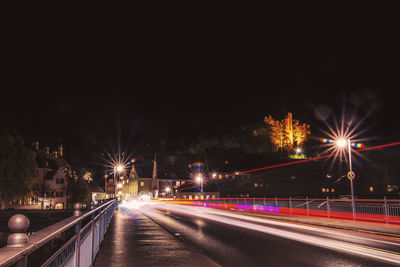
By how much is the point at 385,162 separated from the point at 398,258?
54.4 m

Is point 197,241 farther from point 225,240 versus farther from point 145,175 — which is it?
point 145,175

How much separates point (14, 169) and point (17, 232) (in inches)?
2059

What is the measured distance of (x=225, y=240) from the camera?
12570mm

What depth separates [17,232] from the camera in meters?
2.44

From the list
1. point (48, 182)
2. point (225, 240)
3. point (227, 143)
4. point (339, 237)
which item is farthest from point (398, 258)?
point (227, 143)

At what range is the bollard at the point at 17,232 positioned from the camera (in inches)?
92.4

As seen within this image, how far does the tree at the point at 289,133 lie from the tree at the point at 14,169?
53.4m

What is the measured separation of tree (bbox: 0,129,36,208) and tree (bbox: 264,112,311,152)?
175ft

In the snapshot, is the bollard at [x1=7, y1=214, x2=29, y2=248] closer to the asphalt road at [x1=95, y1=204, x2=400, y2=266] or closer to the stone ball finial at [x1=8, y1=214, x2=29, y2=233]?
the stone ball finial at [x1=8, y1=214, x2=29, y2=233]

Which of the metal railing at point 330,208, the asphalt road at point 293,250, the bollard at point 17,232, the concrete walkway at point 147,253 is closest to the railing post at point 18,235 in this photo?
the bollard at point 17,232

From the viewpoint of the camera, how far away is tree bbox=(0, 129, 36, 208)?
1866 inches

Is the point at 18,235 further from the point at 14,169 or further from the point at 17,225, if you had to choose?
the point at 14,169

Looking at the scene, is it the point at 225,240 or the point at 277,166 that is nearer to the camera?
the point at 225,240

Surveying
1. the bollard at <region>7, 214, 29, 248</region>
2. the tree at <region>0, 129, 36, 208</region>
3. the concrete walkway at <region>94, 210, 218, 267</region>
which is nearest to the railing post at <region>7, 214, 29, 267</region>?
the bollard at <region>7, 214, 29, 248</region>
